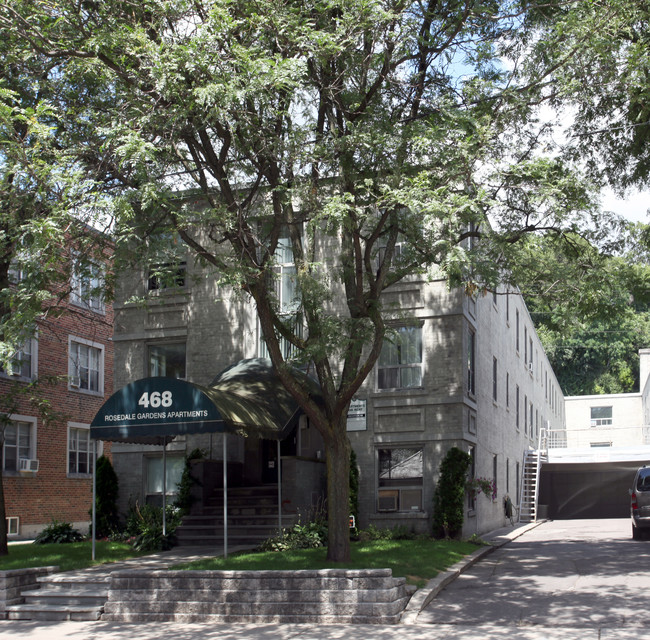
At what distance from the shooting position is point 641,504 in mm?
20250

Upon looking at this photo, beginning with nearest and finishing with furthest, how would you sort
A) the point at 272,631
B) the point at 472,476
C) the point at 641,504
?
the point at 272,631
the point at 641,504
the point at 472,476

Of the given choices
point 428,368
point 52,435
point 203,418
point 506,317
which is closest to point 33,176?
point 203,418

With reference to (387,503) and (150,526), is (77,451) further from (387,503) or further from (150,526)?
(387,503)

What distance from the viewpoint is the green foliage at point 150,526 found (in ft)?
56.3

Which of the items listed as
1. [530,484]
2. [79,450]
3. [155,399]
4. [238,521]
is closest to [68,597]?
[155,399]

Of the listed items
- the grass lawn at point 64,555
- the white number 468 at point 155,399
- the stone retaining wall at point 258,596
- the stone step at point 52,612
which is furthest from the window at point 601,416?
the stone step at point 52,612

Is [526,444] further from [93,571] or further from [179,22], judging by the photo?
[179,22]

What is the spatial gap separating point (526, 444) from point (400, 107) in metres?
23.1

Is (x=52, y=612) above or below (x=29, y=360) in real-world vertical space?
below

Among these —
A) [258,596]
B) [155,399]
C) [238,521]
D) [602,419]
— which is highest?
[155,399]

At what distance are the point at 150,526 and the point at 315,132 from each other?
33.2ft

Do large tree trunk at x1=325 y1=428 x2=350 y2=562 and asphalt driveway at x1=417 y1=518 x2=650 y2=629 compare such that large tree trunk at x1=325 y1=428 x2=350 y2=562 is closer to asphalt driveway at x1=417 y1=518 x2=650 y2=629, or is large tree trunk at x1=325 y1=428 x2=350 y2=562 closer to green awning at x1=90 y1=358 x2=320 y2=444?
asphalt driveway at x1=417 y1=518 x2=650 y2=629

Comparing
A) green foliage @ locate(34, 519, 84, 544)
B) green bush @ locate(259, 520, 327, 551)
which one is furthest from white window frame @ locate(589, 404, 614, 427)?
green foliage @ locate(34, 519, 84, 544)

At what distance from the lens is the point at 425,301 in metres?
19.7
